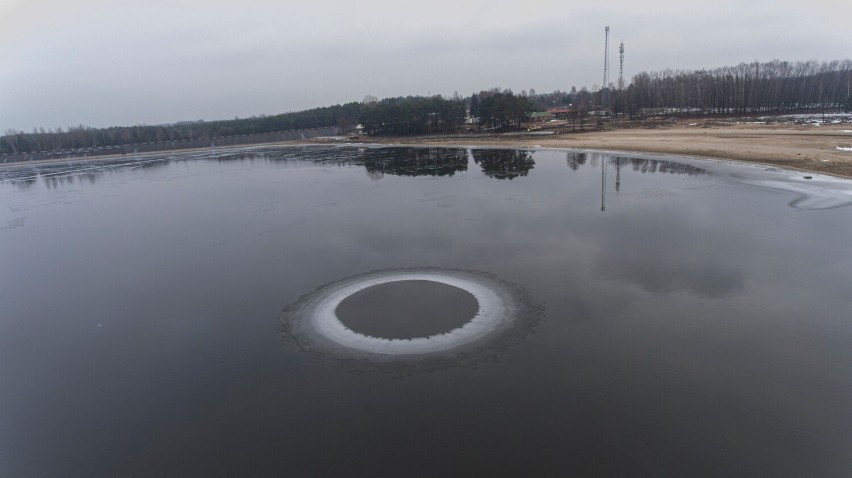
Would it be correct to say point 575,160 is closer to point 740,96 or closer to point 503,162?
point 503,162

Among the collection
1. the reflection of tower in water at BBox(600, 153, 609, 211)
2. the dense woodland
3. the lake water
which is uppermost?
the dense woodland

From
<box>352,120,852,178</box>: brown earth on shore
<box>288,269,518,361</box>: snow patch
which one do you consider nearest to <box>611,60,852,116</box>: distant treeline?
<box>352,120,852,178</box>: brown earth on shore

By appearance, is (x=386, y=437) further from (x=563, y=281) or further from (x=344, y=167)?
(x=344, y=167)

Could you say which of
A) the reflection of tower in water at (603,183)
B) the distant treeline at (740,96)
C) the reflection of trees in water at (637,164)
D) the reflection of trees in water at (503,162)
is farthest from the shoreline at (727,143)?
the distant treeline at (740,96)

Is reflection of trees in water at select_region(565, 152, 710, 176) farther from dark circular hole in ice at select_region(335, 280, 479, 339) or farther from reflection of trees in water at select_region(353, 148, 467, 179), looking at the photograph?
dark circular hole in ice at select_region(335, 280, 479, 339)

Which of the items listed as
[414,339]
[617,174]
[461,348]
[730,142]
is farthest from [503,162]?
[461,348]

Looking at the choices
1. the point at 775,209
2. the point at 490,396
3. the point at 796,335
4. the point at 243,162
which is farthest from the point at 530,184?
the point at 243,162

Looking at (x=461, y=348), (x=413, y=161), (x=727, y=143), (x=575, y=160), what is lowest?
(x=461, y=348)
